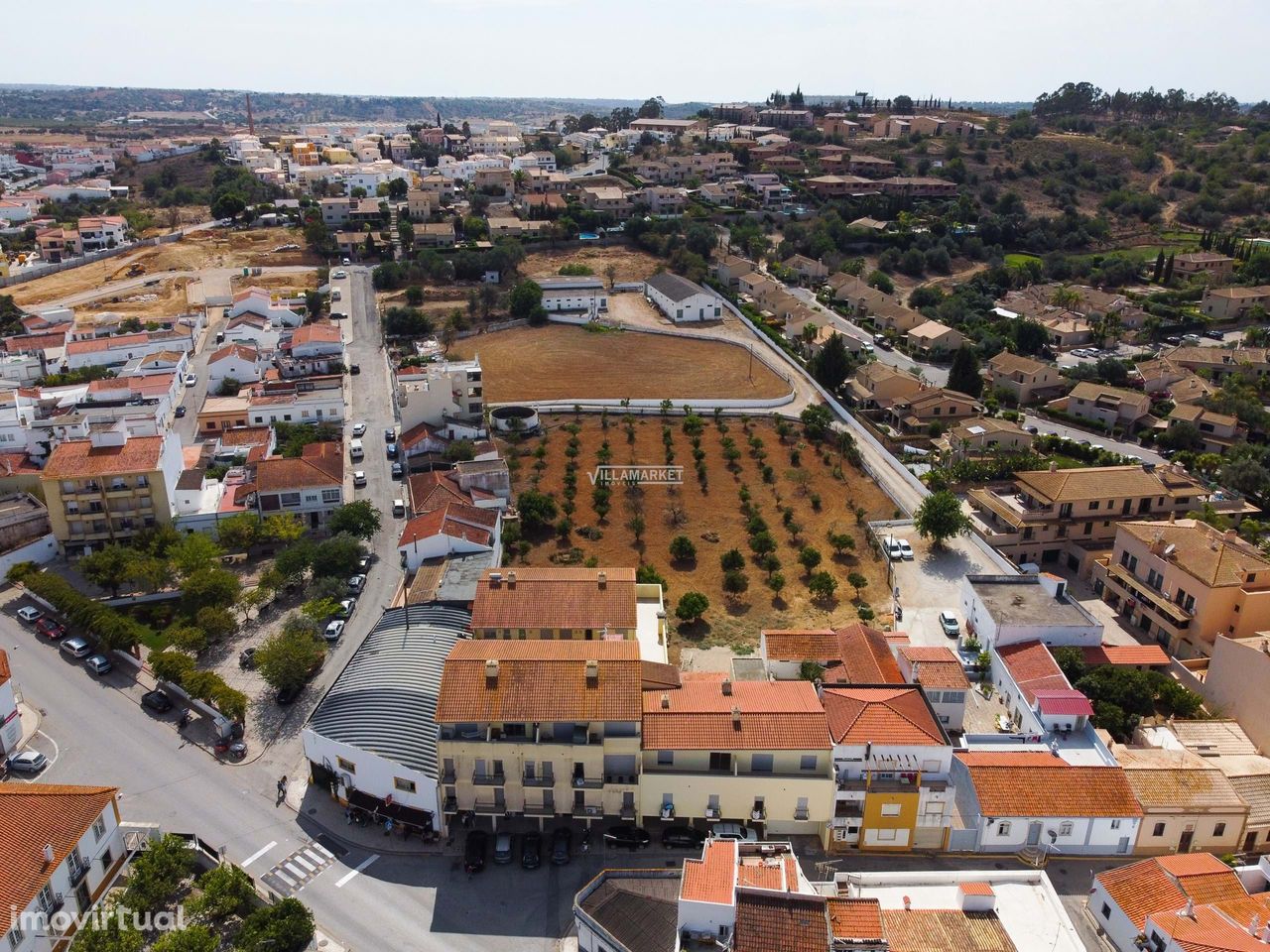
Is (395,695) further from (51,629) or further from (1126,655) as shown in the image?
(1126,655)

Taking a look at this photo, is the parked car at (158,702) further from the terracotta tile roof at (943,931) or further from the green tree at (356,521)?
the terracotta tile roof at (943,931)

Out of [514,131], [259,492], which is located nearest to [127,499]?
[259,492]

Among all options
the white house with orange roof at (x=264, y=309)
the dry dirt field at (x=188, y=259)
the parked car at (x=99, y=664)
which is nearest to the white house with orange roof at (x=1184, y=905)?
the parked car at (x=99, y=664)

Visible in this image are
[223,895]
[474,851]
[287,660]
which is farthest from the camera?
[287,660]

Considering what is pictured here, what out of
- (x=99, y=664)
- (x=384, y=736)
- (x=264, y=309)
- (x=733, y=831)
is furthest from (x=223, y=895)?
(x=264, y=309)

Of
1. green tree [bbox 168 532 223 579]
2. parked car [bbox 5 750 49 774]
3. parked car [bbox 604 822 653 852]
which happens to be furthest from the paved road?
parked car [bbox 5 750 49 774]

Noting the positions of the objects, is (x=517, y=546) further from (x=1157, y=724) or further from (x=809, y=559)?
(x=1157, y=724)

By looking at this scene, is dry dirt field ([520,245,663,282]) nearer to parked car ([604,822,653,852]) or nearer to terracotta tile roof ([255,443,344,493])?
terracotta tile roof ([255,443,344,493])

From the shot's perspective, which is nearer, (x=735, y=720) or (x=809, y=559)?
(x=735, y=720)
